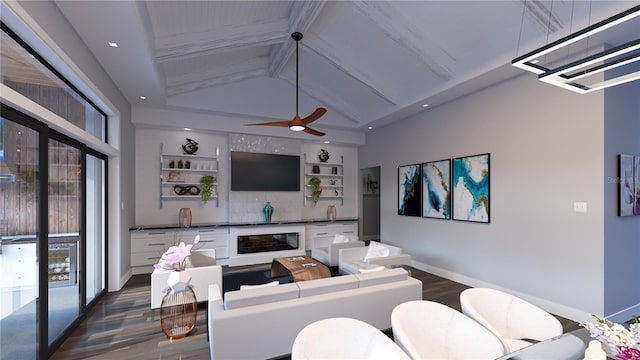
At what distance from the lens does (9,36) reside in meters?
1.99

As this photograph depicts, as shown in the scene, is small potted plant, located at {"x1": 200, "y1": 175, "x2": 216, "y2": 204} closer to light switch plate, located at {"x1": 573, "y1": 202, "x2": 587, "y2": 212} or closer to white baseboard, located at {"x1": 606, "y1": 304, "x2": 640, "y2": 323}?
light switch plate, located at {"x1": 573, "y1": 202, "x2": 587, "y2": 212}

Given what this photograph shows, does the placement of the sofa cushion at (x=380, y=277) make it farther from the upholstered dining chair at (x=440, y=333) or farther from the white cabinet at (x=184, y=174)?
the white cabinet at (x=184, y=174)

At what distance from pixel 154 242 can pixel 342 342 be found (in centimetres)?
470

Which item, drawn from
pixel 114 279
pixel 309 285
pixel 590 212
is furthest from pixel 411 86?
pixel 114 279

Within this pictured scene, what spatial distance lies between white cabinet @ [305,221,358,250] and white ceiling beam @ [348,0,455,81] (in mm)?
3832

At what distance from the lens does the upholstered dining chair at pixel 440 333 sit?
172 centimetres

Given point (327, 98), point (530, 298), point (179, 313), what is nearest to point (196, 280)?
point (179, 313)

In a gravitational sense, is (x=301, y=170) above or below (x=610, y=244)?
above

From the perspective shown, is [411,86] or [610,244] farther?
[411,86]

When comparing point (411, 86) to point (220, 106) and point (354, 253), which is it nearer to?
point (354, 253)

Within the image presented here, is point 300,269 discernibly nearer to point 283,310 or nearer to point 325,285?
point 325,285

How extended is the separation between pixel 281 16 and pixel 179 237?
4221 mm

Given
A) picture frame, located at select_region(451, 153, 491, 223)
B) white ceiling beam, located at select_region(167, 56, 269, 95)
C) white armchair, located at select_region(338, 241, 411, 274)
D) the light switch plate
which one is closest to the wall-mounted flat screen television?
white ceiling beam, located at select_region(167, 56, 269, 95)

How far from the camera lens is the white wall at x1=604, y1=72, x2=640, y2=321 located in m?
3.04
